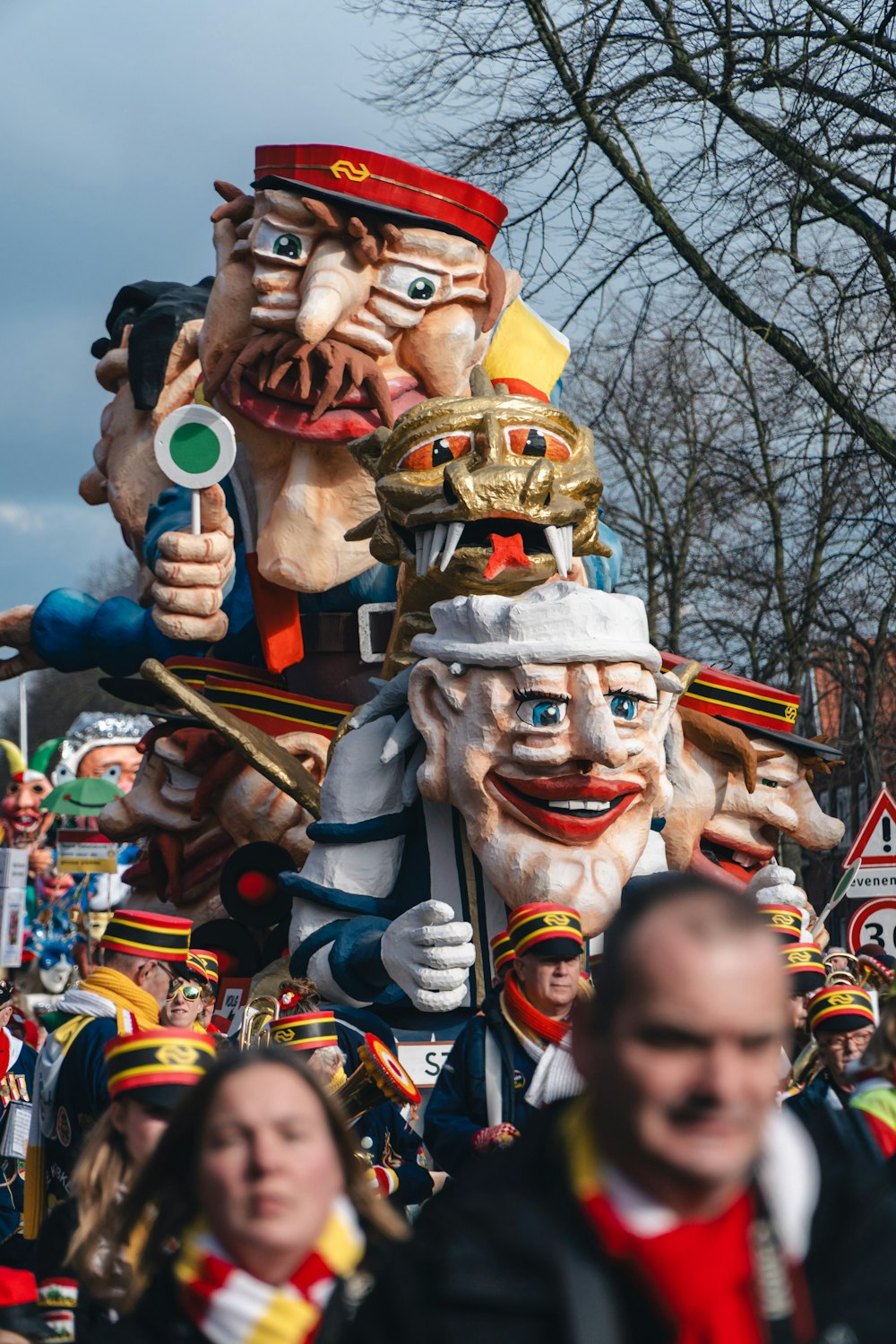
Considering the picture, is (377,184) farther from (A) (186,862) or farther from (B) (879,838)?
(B) (879,838)

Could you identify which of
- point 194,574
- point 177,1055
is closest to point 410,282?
point 194,574

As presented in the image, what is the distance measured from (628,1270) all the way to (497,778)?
5.93 m

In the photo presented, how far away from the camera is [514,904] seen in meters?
7.57

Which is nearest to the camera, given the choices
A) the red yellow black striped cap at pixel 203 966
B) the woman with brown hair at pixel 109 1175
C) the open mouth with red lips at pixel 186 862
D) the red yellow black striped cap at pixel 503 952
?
the woman with brown hair at pixel 109 1175

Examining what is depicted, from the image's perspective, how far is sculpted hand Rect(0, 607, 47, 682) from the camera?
1348cm

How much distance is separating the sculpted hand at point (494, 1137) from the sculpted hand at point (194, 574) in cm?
671

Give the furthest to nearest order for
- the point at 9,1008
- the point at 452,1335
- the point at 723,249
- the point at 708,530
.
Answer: the point at 708,530
the point at 723,249
the point at 9,1008
the point at 452,1335

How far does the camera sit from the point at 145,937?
512cm

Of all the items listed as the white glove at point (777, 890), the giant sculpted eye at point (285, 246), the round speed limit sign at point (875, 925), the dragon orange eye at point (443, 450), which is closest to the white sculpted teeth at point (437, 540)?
the dragon orange eye at point (443, 450)

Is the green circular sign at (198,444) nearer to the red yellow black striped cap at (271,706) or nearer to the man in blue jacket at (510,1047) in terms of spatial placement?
the red yellow black striped cap at (271,706)

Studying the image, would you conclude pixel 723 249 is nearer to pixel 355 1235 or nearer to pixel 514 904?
pixel 514 904

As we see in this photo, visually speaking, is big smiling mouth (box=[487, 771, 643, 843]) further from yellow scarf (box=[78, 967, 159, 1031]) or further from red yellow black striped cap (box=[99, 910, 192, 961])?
yellow scarf (box=[78, 967, 159, 1031])

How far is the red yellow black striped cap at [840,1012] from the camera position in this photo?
4.98 m

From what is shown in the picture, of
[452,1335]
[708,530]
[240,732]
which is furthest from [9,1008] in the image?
[708,530]
